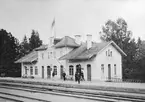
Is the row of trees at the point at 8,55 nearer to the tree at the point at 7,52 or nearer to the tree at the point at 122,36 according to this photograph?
the tree at the point at 7,52

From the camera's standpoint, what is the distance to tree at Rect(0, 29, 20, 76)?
60456mm

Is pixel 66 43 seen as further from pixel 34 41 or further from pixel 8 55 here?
pixel 34 41

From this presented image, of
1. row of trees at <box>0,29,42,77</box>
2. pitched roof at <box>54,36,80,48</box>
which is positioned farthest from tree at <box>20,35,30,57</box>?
pitched roof at <box>54,36,80,48</box>

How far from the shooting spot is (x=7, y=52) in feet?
203

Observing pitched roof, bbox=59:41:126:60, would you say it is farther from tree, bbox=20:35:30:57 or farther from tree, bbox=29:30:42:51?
tree, bbox=29:30:42:51

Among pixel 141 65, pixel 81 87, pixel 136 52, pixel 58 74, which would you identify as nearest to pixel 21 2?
pixel 81 87

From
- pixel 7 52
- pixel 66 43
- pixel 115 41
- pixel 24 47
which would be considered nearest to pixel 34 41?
pixel 24 47

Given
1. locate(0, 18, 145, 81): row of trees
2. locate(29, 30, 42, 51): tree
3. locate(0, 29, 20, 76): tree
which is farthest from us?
locate(29, 30, 42, 51): tree

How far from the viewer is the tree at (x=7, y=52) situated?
60456 mm

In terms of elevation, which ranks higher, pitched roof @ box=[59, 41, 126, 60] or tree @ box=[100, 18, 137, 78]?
tree @ box=[100, 18, 137, 78]

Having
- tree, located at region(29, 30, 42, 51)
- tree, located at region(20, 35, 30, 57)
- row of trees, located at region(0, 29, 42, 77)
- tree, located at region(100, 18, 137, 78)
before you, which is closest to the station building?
row of trees, located at region(0, 29, 42, 77)

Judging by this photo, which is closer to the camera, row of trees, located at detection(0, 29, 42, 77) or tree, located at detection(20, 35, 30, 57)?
row of trees, located at detection(0, 29, 42, 77)

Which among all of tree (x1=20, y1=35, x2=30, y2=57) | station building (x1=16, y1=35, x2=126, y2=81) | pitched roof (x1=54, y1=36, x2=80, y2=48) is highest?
tree (x1=20, y1=35, x2=30, y2=57)

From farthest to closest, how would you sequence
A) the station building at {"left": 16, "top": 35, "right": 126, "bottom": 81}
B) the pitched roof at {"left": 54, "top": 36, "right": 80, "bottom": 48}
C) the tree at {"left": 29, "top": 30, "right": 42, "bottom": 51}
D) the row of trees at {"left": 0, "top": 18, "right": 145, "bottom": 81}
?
1. the tree at {"left": 29, "top": 30, "right": 42, "bottom": 51}
2. the row of trees at {"left": 0, "top": 18, "right": 145, "bottom": 81}
3. the pitched roof at {"left": 54, "top": 36, "right": 80, "bottom": 48}
4. the station building at {"left": 16, "top": 35, "right": 126, "bottom": 81}
